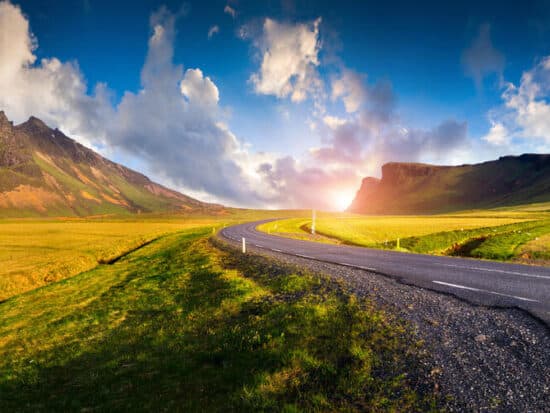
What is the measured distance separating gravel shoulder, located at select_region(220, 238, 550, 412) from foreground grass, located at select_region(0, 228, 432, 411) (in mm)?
543

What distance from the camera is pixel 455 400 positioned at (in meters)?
4.62

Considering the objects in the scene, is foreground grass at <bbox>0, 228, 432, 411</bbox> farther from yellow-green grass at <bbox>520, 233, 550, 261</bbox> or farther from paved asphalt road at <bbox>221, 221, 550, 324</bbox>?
yellow-green grass at <bbox>520, 233, 550, 261</bbox>

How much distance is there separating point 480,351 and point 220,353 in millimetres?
6396

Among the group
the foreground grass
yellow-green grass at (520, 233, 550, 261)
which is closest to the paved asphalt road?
the foreground grass

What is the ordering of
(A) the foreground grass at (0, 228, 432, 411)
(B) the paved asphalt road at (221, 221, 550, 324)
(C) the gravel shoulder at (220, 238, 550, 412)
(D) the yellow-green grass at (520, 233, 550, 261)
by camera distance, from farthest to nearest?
(D) the yellow-green grass at (520, 233, 550, 261) < (B) the paved asphalt road at (221, 221, 550, 324) < (A) the foreground grass at (0, 228, 432, 411) < (C) the gravel shoulder at (220, 238, 550, 412)

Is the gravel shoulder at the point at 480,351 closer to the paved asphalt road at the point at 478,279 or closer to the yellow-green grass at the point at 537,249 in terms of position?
the paved asphalt road at the point at 478,279

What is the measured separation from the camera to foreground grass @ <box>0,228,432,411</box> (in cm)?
550

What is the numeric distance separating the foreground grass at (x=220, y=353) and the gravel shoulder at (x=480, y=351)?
0.54 meters

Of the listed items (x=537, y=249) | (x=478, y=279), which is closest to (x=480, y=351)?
(x=478, y=279)

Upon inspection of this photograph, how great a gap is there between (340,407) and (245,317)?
18.1 ft

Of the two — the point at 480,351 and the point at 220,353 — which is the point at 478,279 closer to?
the point at 480,351

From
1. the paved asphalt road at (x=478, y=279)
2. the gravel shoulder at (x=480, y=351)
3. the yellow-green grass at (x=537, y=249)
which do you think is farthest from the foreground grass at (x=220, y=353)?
the yellow-green grass at (x=537, y=249)

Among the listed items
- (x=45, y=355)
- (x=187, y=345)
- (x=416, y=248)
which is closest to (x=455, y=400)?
(x=187, y=345)

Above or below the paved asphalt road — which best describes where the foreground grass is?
below
